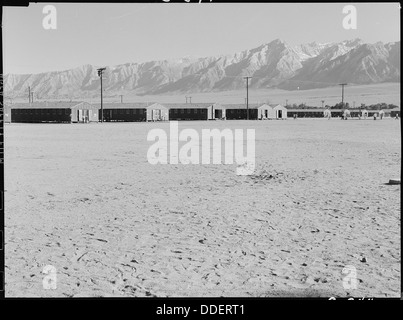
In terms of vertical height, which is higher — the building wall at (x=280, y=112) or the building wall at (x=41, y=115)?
the building wall at (x=280, y=112)

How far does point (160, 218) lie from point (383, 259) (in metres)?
3.89

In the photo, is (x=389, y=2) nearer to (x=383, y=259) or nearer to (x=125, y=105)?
(x=383, y=259)

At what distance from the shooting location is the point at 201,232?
725cm

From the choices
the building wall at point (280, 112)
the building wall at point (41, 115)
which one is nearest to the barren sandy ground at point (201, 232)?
the building wall at point (41, 115)

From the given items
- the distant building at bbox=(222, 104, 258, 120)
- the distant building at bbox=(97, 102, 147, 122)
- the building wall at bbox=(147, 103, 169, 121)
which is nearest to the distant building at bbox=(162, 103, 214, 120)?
the building wall at bbox=(147, 103, 169, 121)

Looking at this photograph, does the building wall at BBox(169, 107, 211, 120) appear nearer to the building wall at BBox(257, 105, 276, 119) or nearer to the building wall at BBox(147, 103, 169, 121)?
the building wall at BBox(147, 103, 169, 121)

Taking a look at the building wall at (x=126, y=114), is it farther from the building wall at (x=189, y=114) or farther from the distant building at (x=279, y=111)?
the distant building at (x=279, y=111)

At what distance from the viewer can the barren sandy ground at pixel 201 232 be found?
193 inches

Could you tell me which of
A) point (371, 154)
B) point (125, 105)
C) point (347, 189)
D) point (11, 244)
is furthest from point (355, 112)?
point (11, 244)

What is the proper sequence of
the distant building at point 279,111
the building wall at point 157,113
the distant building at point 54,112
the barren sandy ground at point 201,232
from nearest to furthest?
the barren sandy ground at point 201,232
the distant building at point 54,112
the building wall at point 157,113
the distant building at point 279,111

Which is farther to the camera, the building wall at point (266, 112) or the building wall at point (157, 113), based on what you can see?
the building wall at point (266, 112)

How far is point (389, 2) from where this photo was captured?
3402 mm

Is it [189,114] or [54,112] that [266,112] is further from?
[54,112]

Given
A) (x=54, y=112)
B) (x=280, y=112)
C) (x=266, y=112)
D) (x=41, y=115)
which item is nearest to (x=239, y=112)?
(x=266, y=112)
